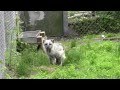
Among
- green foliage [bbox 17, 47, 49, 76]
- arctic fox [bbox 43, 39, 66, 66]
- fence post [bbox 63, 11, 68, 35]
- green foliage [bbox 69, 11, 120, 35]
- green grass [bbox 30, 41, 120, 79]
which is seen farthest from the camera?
fence post [bbox 63, 11, 68, 35]

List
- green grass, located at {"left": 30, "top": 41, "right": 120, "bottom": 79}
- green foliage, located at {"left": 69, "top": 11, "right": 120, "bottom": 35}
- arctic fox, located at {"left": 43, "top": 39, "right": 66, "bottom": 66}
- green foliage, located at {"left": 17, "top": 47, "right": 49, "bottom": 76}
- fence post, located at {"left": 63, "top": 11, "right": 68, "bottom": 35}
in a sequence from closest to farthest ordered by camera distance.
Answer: green grass, located at {"left": 30, "top": 41, "right": 120, "bottom": 79}
green foliage, located at {"left": 17, "top": 47, "right": 49, "bottom": 76}
arctic fox, located at {"left": 43, "top": 39, "right": 66, "bottom": 66}
green foliage, located at {"left": 69, "top": 11, "right": 120, "bottom": 35}
fence post, located at {"left": 63, "top": 11, "right": 68, "bottom": 35}

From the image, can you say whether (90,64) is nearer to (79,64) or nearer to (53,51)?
(79,64)

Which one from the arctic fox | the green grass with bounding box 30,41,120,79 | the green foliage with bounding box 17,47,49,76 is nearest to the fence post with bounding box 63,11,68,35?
the green grass with bounding box 30,41,120,79

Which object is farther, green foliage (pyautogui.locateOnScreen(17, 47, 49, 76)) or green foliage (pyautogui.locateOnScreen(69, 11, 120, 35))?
green foliage (pyautogui.locateOnScreen(69, 11, 120, 35))

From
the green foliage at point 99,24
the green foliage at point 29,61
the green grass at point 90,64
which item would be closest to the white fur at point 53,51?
the green grass at point 90,64

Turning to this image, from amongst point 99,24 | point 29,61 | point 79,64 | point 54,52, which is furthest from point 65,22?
point 29,61

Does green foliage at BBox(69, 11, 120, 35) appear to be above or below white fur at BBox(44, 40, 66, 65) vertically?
above

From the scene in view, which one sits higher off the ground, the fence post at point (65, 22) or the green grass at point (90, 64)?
the fence post at point (65, 22)

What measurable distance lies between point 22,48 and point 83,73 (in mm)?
2167

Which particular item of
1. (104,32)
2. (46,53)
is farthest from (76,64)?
(104,32)

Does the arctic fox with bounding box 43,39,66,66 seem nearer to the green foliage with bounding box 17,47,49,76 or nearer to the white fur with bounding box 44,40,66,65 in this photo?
the white fur with bounding box 44,40,66,65

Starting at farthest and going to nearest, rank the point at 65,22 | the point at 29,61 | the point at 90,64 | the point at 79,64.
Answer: the point at 65,22 < the point at 79,64 < the point at 90,64 < the point at 29,61

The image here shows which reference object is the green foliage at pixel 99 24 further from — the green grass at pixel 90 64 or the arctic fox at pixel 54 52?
the arctic fox at pixel 54 52
